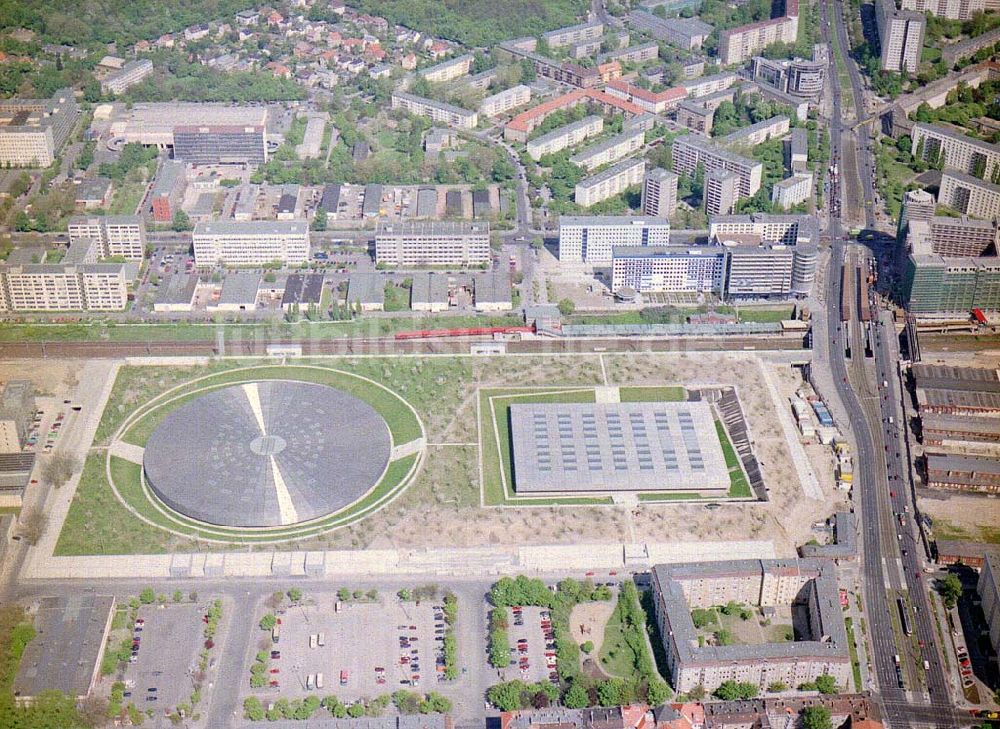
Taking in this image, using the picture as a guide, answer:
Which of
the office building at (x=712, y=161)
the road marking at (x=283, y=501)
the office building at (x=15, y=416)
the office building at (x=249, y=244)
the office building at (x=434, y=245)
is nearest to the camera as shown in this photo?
Answer: the road marking at (x=283, y=501)

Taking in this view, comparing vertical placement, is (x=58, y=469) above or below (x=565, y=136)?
below

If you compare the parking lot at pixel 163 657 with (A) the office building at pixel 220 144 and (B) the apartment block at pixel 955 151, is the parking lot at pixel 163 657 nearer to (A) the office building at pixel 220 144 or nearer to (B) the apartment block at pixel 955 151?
(A) the office building at pixel 220 144

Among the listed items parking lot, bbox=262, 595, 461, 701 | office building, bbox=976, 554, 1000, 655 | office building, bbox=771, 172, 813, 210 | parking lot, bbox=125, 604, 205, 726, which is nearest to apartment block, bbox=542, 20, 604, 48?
office building, bbox=771, 172, 813, 210

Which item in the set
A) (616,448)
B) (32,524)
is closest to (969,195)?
(616,448)

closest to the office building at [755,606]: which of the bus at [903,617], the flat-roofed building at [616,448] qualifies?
the bus at [903,617]

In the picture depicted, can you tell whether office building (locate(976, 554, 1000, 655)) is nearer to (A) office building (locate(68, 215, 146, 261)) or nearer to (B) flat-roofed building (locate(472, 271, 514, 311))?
(B) flat-roofed building (locate(472, 271, 514, 311))

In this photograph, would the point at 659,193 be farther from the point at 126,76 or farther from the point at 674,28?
the point at 126,76

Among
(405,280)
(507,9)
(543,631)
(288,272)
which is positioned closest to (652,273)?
(405,280)
